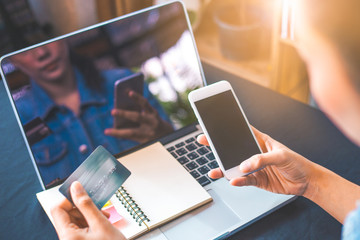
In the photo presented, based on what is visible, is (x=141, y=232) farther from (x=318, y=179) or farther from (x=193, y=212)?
(x=318, y=179)

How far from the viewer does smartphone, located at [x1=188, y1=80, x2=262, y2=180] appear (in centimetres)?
80

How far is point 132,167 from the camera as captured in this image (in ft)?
2.95

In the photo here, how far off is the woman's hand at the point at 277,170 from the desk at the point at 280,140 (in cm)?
4

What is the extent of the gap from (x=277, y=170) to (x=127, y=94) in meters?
0.40

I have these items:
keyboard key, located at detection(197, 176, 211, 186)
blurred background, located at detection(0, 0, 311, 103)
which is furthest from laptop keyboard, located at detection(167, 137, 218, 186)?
blurred background, located at detection(0, 0, 311, 103)

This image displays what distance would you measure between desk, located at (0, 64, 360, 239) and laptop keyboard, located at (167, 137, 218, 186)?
0.56 ft

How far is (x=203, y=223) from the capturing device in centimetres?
76

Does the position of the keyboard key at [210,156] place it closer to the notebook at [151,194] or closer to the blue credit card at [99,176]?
→ the notebook at [151,194]

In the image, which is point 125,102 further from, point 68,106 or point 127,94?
point 68,106

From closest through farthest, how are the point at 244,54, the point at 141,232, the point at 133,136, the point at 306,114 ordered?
the point at 141,232 → the point at 133,136 → the point at 306,114 → the point at 244,54

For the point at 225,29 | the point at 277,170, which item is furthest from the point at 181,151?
the point at 225,29

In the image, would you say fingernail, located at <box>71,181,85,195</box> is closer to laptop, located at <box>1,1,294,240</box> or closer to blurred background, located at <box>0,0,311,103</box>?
laptop, located at <box>1,1,294,240</box>

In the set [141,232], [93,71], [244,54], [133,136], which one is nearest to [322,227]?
[141,232]

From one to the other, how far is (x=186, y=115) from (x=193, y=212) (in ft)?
0.97
